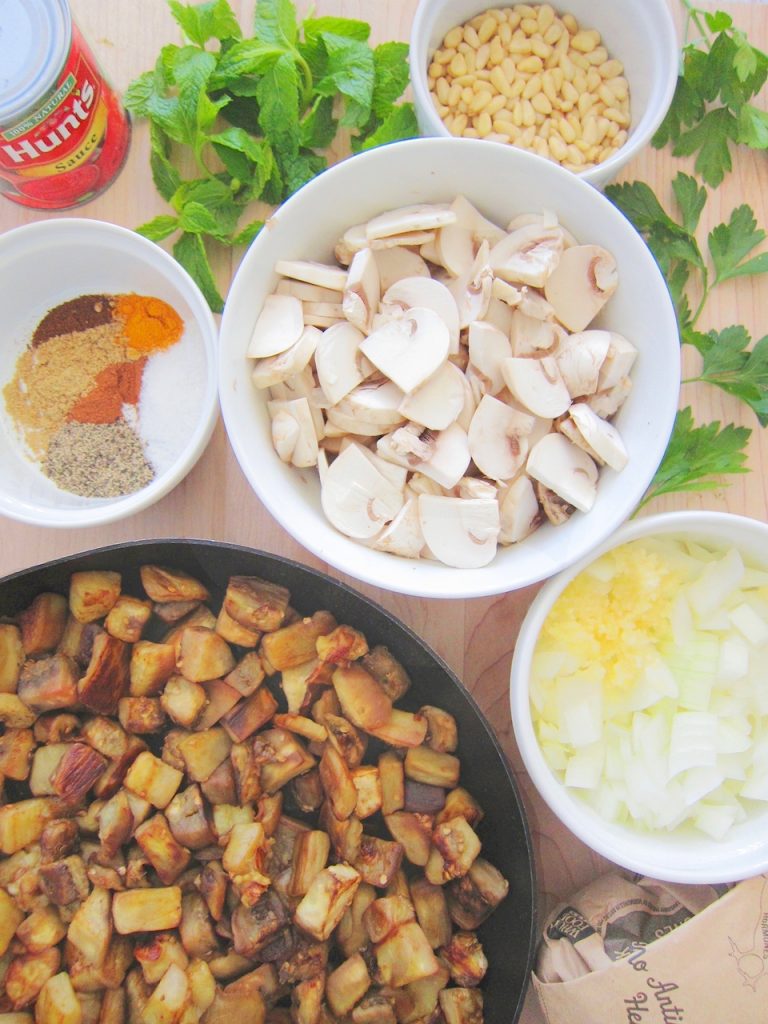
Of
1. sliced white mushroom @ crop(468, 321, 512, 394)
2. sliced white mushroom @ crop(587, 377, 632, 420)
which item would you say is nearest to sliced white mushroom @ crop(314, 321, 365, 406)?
sliced white mushroom @ crop(468, 321, 512, 394)

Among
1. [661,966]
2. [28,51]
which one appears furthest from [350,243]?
[661,966]

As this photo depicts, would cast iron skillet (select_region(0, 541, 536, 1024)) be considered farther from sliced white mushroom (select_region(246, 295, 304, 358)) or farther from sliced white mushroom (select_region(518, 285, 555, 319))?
sliced white mushroom (select_region(518, 285, 555, 319))

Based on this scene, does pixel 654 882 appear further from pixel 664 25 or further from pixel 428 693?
pixel 664 25

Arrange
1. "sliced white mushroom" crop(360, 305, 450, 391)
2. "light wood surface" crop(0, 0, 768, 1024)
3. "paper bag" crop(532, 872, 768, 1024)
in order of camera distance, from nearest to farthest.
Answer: "sliced white mushroom" crop(360, 305, 450, 391) < "paper bag" crop(532, 872, 768, 1024) < "light wood surface" crop(0, 0, 768, 1024)

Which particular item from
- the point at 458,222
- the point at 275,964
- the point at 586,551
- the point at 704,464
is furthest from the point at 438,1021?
the point at 458,222

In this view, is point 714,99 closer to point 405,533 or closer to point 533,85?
point 533,85

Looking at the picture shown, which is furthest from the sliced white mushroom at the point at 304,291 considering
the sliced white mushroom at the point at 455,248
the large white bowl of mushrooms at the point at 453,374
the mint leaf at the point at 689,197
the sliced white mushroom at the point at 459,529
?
the mint leaf at the point at 689,197
